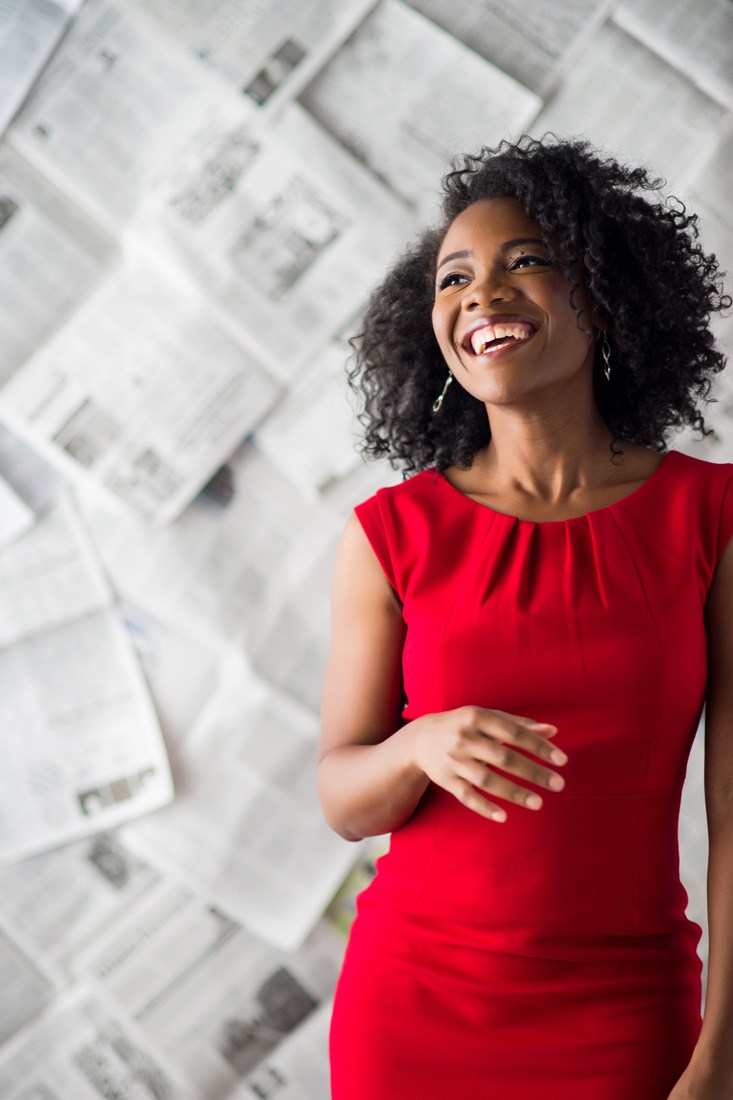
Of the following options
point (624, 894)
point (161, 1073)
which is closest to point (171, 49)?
point (624, 894)

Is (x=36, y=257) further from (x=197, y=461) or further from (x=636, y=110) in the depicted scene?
(x=636, y=110)

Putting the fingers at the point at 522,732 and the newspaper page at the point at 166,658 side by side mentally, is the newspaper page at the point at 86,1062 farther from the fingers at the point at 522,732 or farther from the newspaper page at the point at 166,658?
the fingers at the point at 522,732

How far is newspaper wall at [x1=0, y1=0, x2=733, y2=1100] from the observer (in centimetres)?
147

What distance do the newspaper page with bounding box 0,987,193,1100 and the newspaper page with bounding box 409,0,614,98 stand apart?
1.44 metres

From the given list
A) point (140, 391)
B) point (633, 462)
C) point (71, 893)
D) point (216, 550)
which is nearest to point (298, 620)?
point (216, 550)

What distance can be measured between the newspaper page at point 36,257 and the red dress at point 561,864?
79cm

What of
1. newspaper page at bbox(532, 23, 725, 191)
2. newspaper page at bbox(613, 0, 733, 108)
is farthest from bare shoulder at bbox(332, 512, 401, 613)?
newspaper page at bbox(613, 0, 733, 108)

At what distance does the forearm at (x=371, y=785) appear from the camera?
37.2 inches

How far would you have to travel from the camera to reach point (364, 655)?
107 centimetres

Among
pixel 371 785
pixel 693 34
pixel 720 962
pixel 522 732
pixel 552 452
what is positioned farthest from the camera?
pixel 693 34

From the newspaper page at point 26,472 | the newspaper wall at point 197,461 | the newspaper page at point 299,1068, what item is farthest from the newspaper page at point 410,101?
the newspaper page at point 299,1068

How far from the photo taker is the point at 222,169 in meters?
1.48

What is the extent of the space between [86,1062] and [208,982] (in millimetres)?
201

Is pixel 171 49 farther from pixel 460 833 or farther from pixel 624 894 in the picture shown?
pixel 624 894
